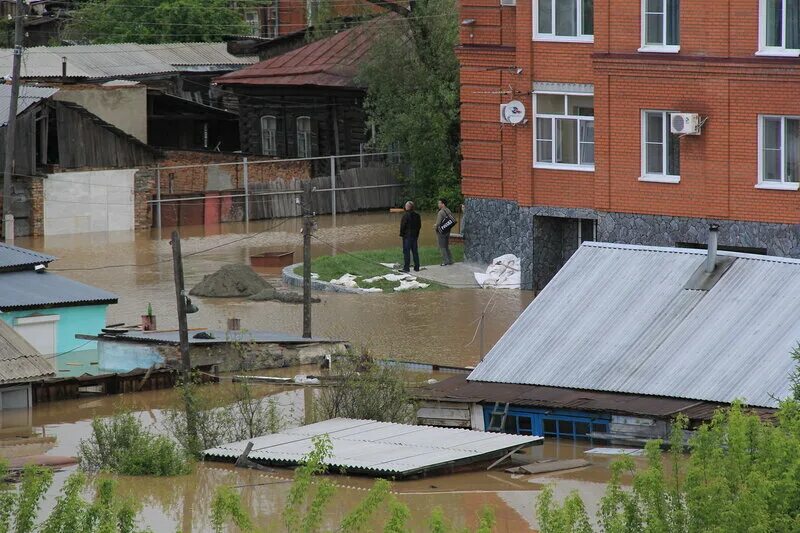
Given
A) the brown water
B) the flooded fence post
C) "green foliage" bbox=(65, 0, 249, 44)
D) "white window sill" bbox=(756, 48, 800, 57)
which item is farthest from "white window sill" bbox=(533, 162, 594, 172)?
"green foliage" bbox=(65, 0, 249, 44)

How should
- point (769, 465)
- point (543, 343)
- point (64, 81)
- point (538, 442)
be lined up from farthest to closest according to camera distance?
point (64, 81) < point (543, 343) < point (538, 442) < point (769, 465)

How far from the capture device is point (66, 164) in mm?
42781

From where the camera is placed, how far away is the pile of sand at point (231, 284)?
1271 inches

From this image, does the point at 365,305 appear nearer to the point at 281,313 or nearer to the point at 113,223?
the point at 281,313

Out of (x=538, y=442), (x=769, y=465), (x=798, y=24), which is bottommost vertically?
(x=538, y=442)

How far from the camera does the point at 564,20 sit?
31500mm

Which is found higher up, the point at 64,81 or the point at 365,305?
the point at 64,81

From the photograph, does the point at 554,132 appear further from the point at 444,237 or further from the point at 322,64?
the point at 322,64

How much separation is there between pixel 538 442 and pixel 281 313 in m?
11.8

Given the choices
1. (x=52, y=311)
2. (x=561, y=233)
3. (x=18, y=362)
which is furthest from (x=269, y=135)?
(x=18, y=362)

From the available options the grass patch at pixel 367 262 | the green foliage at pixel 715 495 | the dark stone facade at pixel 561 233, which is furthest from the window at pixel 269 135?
the green foliage at pixel 715 495

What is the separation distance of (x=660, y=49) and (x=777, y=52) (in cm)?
231

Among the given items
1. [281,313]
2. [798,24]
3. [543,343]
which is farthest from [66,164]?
[543,343]

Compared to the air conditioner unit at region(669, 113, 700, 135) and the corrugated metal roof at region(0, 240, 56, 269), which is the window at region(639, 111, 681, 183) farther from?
the corrugated metal roof at region(0, 240, 56, 269)
